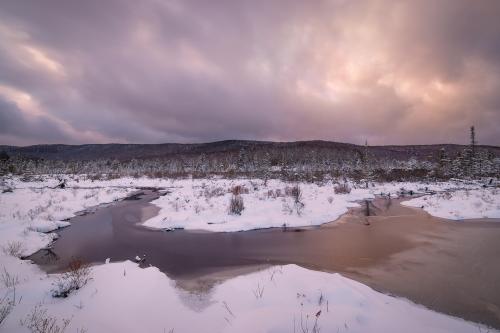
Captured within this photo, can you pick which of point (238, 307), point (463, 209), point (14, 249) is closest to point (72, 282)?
point (238, 307)

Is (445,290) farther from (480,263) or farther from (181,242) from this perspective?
(181,242)

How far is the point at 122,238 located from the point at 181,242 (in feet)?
9.20

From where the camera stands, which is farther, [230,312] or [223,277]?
[223,277]

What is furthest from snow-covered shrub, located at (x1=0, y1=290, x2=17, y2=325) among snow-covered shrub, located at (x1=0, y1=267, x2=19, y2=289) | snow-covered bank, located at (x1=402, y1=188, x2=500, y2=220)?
snow-covered bank, located at (x1=402, y1=188, x2=500, y2=220)

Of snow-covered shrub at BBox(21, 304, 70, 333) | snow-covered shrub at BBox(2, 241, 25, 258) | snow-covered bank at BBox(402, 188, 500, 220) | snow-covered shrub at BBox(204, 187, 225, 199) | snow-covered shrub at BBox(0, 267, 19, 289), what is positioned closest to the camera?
snow-covered shrub at BBox(21, 304, 70, 333)

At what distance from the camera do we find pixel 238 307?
5.52 m

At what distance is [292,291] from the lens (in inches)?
238

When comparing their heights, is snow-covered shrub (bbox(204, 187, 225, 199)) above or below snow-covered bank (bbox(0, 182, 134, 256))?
above

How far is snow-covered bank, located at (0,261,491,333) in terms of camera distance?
A: 4.72 metres

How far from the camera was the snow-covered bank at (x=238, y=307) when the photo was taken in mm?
4723

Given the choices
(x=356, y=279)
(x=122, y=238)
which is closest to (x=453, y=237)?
(x=356, y=279)

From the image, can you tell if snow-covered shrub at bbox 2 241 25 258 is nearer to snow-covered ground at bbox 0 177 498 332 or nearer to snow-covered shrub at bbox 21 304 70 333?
snow-covered ground at bbox 0 177 498 332

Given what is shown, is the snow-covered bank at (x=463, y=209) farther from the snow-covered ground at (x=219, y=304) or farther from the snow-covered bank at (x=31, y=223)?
the snow-covered bank at (x=31, y=223)

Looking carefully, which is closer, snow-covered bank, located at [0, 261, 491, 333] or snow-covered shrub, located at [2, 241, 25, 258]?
snow-covered bank, located at [0, 261, 491, 333]
